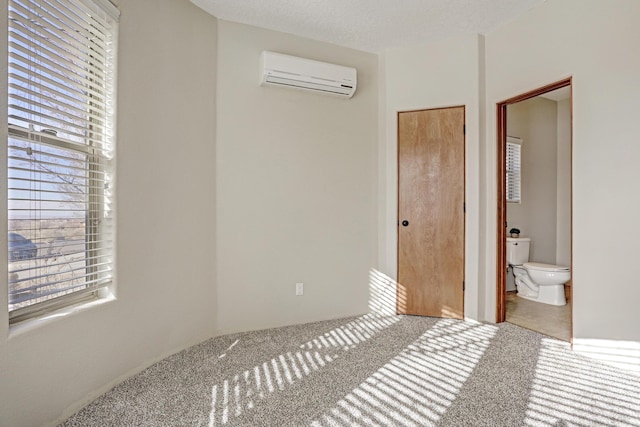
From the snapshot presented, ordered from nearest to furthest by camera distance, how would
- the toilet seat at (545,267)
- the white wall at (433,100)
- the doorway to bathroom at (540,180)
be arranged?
the white wall at (433,100) → the toilet seat at (545,267) → the doorway to bathroom at (540,180)

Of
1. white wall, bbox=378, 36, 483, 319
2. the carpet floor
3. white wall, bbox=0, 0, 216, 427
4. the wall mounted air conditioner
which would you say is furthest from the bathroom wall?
white wall, bbox=0, 0, 216, 427

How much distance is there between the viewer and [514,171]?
4672mm

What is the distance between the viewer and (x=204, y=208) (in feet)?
9.12

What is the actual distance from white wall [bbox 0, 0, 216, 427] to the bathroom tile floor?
8.93ft

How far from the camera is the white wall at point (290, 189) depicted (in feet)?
9.69

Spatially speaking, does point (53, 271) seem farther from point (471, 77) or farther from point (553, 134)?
point (553, 134)

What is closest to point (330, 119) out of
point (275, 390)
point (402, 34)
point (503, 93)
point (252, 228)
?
point (402, 34)

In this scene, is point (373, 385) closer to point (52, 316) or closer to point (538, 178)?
point (52, 316)

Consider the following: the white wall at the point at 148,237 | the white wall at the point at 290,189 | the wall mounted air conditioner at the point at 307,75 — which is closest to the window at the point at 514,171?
the white wall at the point at 290,189

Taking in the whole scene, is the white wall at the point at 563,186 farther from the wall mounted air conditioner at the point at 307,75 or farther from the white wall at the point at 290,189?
the wall mounted air conditioner at the point at 307,75

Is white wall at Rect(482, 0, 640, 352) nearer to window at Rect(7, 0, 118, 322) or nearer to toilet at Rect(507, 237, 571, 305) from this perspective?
toilet at Rect(507, 237, 571, 305)

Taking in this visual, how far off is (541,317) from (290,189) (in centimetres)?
264

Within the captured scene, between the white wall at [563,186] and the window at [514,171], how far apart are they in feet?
1.82

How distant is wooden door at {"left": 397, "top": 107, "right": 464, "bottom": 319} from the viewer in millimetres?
3322
